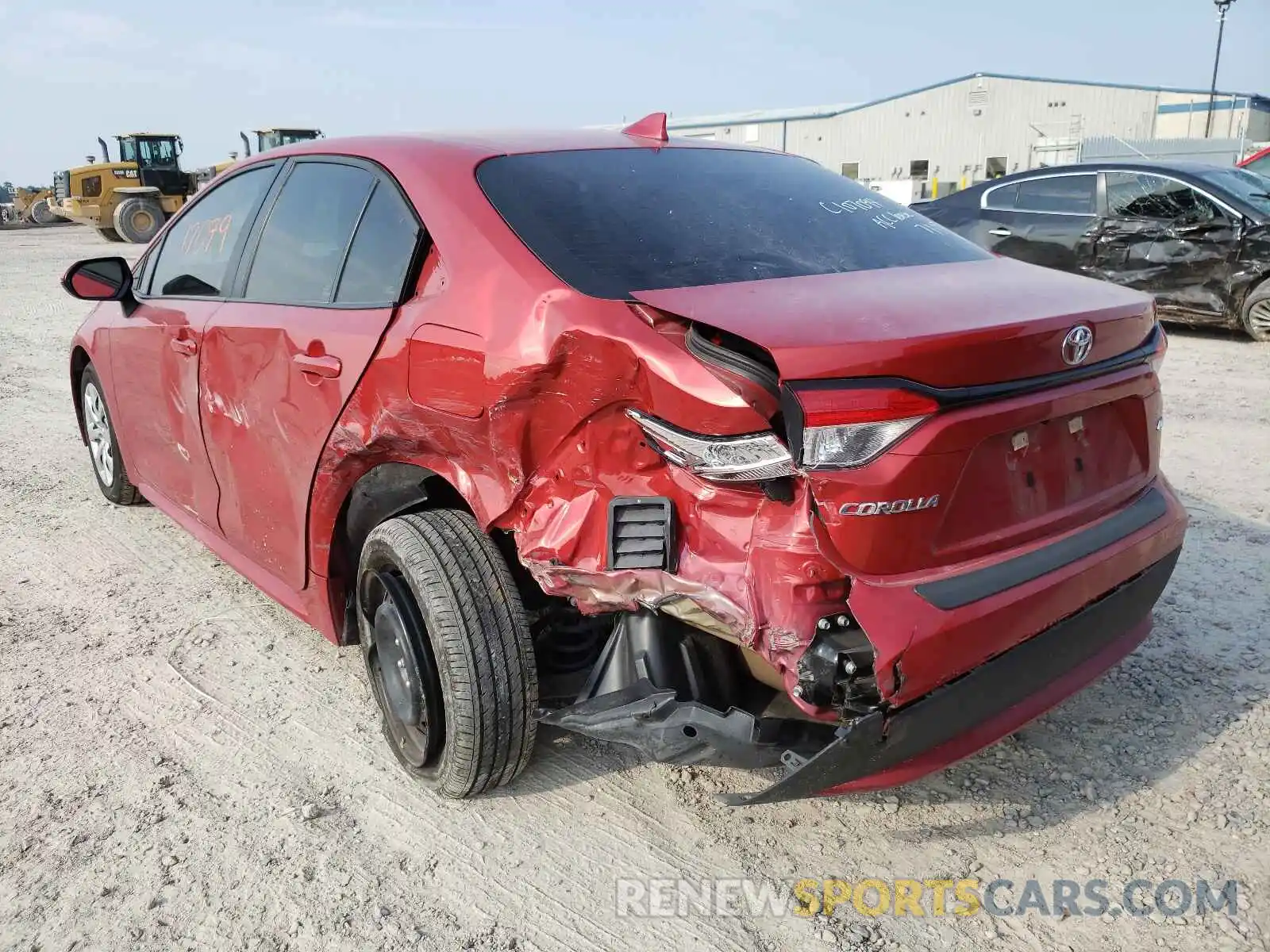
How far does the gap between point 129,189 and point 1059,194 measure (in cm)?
2302

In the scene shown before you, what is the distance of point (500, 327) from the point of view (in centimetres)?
213

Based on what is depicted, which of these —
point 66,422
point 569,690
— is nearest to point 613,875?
point 569,690

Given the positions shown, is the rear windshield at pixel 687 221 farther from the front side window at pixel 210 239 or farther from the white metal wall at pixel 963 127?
the white metal wall at pixel 963 127

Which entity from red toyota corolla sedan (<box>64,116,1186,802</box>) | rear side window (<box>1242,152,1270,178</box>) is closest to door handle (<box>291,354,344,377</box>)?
red toyota corolla sedan (<box>64,116,1186,802</box>)

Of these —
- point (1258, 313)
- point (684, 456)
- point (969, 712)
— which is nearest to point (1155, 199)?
point (1258, 313)

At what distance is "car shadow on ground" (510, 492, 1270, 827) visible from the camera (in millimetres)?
2496

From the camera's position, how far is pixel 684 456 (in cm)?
188

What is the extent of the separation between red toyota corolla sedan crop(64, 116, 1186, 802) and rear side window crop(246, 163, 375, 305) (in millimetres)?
14

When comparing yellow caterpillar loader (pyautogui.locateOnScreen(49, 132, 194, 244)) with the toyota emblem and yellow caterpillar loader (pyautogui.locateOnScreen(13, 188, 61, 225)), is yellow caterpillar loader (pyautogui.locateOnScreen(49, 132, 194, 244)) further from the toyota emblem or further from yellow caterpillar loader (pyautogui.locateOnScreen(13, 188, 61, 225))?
the toyota emblem

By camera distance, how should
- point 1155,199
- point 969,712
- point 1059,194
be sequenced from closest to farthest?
point 969,712, point 1155,199, point 1059,194

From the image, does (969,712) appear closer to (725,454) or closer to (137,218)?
(725,454)

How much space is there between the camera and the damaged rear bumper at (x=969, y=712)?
1883mm

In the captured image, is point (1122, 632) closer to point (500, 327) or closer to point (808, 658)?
point (808, 658)

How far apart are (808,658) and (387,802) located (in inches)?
52.5
